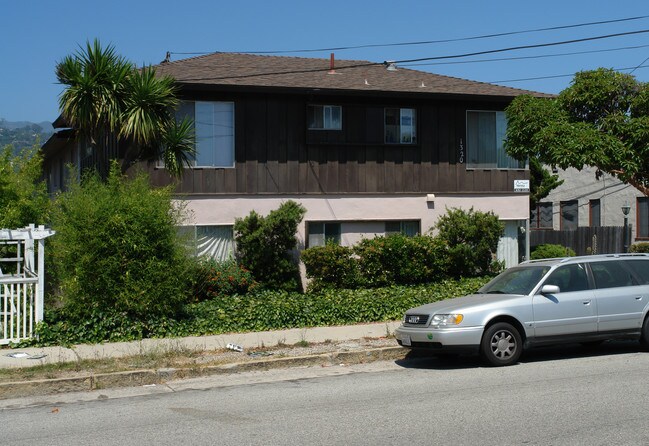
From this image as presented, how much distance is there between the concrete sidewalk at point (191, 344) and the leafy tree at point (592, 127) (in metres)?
4.89

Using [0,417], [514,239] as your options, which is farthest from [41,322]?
[514,239]

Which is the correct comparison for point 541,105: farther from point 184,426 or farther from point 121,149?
point 184,426

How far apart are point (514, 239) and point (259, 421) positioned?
595 inches

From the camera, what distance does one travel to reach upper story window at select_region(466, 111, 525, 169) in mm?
21172

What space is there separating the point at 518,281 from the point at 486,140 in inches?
391

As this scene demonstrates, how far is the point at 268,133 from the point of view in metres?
19.5

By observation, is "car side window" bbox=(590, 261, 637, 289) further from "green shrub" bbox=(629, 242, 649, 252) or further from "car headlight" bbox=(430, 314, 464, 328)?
"green shrub" bbox=(629, 242, 649, 252)

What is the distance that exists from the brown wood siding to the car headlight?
904 centimetres

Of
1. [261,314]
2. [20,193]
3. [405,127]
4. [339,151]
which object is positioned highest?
[405,127]

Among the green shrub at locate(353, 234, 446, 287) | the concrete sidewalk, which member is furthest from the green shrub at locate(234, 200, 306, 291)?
the concrete sidewalk

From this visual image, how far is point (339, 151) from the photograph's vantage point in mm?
20016

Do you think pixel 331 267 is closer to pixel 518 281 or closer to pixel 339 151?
pixel 339 151

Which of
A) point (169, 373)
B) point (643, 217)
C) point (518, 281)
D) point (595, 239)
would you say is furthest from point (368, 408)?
point (643, 217)

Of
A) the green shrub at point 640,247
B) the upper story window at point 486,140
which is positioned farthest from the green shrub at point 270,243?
the green shrub at point 640,247
